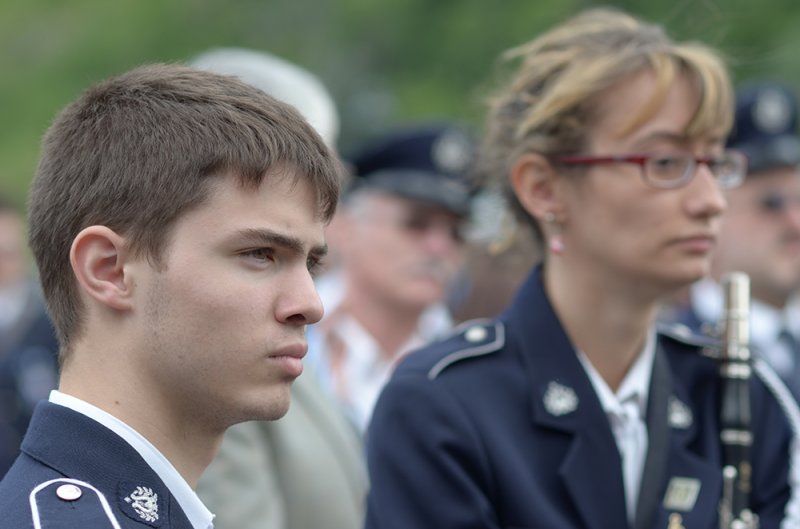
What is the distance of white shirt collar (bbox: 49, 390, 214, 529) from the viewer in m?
2.25

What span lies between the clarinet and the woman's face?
0.24m

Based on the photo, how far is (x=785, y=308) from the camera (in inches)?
261

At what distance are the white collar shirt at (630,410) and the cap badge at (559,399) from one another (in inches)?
3.3

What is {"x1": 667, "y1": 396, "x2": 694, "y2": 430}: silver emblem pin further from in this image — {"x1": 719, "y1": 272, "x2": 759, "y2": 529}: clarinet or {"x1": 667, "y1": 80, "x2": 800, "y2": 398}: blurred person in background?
{"x1": 667, "y1": 80, "x2": 800, "y2": 398}: blurred person in background

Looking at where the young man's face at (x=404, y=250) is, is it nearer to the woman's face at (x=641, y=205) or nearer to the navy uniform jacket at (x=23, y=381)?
the woman's face at (x=641, y=205)

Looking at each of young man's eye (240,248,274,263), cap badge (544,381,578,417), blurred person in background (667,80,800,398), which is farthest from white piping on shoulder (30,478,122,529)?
blurred person in background (667,80,800,398)

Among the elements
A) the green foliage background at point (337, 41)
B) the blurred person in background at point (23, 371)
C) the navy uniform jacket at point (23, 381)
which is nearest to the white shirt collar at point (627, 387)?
the blurred person in background at point (23, 371)

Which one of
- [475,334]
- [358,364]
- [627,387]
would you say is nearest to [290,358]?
[475,334]

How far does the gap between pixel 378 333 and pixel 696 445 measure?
2404 mm

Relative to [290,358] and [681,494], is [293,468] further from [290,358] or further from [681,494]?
[290,358]

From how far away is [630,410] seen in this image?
3639 millimetres

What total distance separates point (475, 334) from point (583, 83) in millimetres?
714

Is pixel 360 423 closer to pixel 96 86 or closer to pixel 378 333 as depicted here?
pixel 378 333

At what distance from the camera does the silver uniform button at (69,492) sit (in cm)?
209
